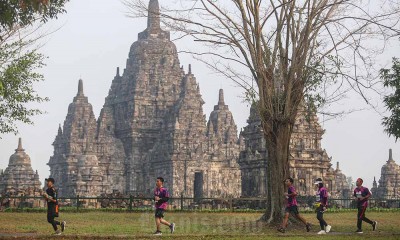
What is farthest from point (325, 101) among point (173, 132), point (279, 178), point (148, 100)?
point (148, 100)

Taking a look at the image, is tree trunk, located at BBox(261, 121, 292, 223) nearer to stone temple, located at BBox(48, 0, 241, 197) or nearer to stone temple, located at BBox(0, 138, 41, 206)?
stone temple, located at BBox(0, 138, 41, 206)

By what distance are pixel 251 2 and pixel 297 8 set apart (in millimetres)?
1558

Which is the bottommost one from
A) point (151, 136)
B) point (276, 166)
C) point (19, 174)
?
point (276, 166)

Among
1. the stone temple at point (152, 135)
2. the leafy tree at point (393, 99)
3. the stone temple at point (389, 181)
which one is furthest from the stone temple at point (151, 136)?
the leafy tree at point (393, 99)

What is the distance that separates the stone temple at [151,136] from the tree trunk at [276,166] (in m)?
45.5

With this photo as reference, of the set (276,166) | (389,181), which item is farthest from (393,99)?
(389,181)

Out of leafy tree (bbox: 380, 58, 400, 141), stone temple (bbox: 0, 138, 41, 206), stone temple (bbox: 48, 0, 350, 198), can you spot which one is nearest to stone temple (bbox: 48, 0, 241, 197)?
stone temple (bbox: 48, 0, 350, 198)

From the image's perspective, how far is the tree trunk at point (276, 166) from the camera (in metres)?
24.2

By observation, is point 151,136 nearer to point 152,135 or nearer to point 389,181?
point 152,135

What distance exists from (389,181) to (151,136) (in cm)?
2753

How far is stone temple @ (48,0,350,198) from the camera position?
75.6 metres

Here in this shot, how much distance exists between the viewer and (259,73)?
24219 mm

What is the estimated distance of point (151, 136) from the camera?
82188 mm

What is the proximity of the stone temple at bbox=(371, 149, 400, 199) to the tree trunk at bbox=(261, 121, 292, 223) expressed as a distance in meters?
59.9
